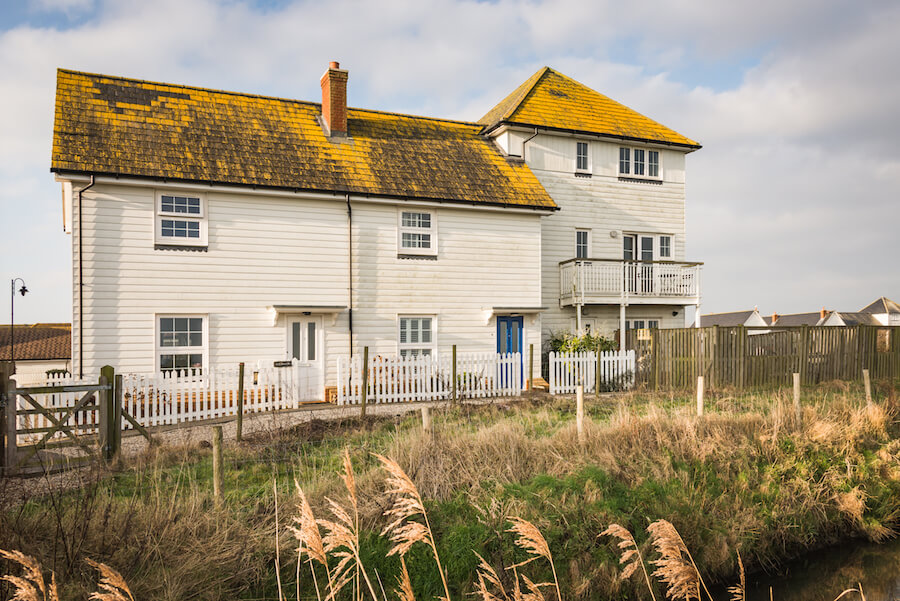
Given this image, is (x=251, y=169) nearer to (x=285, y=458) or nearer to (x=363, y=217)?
(x=363, y=217)

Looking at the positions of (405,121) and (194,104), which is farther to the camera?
(405,121)

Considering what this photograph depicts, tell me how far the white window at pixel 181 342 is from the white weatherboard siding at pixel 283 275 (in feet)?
0.65

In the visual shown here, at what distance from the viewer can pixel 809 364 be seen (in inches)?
769

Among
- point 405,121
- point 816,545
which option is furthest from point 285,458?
point 405,121

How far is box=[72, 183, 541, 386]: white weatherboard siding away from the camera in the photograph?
1617 centimetres

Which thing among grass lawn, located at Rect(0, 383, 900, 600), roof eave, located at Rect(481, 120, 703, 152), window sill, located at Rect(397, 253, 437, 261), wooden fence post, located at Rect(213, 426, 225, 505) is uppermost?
roof eave, located at Rect(481, 120, 703, 152)

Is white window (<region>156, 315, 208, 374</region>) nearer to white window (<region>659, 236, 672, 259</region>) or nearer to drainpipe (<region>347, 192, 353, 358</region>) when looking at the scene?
drainpipe (<region>347, 192, 353, 358</region>)

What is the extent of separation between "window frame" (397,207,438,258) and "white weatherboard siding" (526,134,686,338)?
15.5ft

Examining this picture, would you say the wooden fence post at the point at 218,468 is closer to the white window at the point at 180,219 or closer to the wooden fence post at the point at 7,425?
the wooden fence post at the point at 7,425

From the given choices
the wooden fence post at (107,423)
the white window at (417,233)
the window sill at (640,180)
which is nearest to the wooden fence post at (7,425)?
the wooden fence post at (107,423)

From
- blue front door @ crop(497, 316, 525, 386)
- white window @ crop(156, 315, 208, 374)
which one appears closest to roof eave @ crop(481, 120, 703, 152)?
blue front door @ crop(497, 316, 525, 386)

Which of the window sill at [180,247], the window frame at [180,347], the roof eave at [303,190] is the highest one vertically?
the roof eave at [303,190]

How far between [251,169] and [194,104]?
345 centimetres

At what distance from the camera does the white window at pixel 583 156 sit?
23.6 meters
